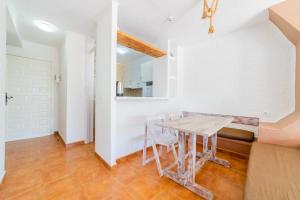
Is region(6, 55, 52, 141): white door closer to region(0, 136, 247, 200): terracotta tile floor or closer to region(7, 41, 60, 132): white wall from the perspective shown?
region(7, 41, 60, 132): white wall

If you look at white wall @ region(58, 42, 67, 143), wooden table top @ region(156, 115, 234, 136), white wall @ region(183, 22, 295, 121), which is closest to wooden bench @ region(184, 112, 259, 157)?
white wall @ region(183, 22, 295, 121)

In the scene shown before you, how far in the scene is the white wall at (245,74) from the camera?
211cm

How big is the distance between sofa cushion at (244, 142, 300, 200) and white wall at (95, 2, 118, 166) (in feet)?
5.10

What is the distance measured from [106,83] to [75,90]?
1.17 metres

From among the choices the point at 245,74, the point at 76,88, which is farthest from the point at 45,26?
the point at 245,74

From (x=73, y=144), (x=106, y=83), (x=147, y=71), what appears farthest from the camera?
(x=147, y=71)

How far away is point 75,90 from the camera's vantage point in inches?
104

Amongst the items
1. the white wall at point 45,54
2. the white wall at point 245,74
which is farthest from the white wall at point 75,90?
the white wall at point 245,74

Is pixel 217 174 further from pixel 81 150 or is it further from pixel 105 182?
pixel 81 150

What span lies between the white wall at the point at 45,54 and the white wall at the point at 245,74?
3.59 meters

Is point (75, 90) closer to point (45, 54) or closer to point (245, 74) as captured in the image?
point (45, 54)

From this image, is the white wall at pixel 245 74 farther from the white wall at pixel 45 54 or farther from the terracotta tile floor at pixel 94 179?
the white wall at pixel 45 54

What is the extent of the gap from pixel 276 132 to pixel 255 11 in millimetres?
1797

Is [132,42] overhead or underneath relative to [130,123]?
overhead
